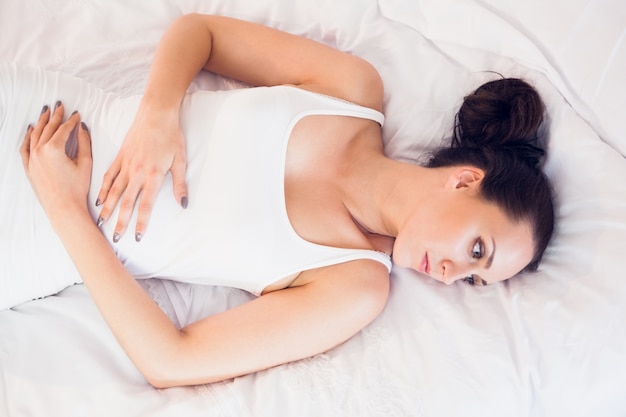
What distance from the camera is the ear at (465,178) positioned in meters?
1.21

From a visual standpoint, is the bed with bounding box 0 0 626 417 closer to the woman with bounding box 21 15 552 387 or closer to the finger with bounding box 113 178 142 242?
the woman with bounding box 21 15 552 387

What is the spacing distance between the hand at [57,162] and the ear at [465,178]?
74 centimetres

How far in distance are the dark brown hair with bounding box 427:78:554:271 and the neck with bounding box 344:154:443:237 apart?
0.26ft

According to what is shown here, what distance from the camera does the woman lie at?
114 cm

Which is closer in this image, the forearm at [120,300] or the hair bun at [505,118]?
the forearm at [120,300]

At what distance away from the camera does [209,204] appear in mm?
1218

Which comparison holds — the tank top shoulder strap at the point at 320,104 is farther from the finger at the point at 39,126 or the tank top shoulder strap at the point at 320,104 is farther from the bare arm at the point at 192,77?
the finger at the point at 39,126

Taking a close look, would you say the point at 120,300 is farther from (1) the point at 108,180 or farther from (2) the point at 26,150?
(2) the point at 26,150

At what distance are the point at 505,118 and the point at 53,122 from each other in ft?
3.13

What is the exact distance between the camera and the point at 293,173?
1284mm

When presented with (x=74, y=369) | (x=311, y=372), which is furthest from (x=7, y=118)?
(x=311, y=372)

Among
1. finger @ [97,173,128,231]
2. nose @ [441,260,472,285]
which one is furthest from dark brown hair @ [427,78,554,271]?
finger @ [97,173,128,231]

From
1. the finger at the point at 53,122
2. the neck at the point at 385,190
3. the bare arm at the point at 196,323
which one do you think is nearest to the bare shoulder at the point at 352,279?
the bare arm at the point at 196,323

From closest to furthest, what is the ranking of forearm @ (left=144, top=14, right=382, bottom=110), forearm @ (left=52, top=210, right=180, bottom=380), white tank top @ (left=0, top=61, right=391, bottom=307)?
1. forearm @ (left=52, top=210, right=180, bottom=380)
2. white tank top @ (left=0, top=61, right=391, bottom=307)
3. forearm @ (left=144, top=14, right=382, bottom=110)
